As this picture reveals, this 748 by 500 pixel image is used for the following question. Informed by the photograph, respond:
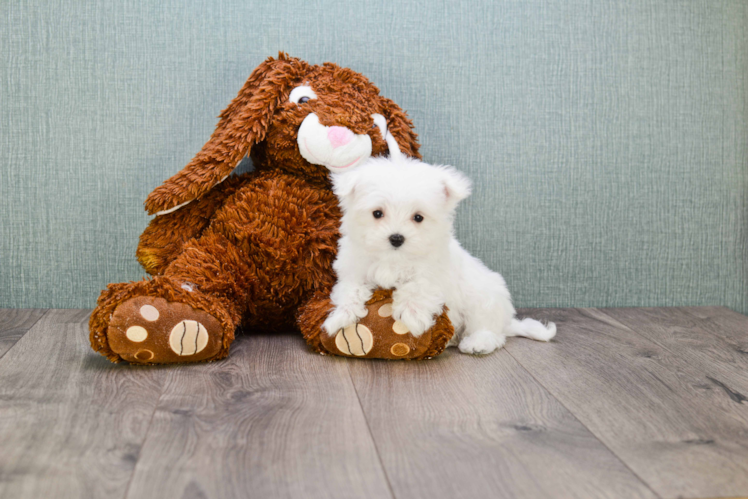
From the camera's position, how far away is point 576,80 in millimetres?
1681

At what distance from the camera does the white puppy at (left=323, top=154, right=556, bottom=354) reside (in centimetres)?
114

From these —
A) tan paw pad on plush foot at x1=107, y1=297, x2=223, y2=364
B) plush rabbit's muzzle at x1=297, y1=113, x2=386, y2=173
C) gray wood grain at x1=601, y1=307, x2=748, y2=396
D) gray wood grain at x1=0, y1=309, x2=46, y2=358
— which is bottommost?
gray wood grain at x1=0, y1=309, x2=46, y2=358

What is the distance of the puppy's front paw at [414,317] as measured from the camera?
1.19m

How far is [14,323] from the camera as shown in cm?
149

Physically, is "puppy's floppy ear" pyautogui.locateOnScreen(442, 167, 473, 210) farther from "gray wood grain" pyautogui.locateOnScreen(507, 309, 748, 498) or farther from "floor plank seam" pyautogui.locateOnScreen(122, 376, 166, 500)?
"floor plank seam" pyautogui.locateOnScreen(122, 376, 166, 500)

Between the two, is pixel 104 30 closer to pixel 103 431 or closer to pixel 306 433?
pixel 103 431

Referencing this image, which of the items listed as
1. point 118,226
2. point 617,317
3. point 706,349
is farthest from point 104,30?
point 706,349

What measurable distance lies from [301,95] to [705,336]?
104 cm

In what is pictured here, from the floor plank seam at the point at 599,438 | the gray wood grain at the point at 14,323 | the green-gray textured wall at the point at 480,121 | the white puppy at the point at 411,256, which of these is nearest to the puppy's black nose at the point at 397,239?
the white puppy at the point at 411,256

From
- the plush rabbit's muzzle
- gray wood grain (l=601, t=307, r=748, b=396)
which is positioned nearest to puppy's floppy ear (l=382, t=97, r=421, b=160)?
the plush rabbit's muzzle

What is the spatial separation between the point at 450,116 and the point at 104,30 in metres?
Answer: 0.86

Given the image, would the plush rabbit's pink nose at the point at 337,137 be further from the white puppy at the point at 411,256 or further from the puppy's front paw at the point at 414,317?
the puppy's front paw at the point at 414,317

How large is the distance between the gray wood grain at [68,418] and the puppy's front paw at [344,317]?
31cm

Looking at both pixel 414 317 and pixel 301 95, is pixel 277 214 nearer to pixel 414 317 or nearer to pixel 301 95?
pixel 301 95
